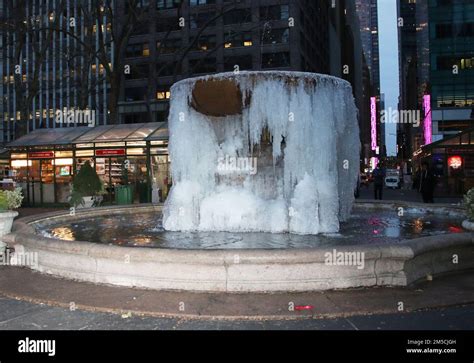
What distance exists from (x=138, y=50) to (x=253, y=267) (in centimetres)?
7794

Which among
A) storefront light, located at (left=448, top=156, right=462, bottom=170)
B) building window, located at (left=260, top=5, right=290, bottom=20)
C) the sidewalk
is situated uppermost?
building window, located at (left=260, top=5, right=290, bottom=20)

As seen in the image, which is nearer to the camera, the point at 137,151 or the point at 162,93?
the point at 137,151

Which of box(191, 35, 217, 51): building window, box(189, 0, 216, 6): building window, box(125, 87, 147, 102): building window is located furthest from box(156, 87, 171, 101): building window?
box(189, 0, 216, 6): building window

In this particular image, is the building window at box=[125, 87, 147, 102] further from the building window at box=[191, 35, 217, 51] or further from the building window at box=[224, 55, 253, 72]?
the building window at box=[224, 55, 253, 72]

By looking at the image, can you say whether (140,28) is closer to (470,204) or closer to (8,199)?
(8,199)

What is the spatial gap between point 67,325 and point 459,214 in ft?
34.4

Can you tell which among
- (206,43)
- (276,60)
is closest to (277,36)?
(276,60)

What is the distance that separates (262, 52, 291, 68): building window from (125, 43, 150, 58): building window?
63.4 feet

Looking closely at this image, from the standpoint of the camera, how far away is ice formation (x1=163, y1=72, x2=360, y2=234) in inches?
413

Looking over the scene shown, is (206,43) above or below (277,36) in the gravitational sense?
above

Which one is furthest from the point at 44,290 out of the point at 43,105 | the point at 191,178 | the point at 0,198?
the point at 43,105

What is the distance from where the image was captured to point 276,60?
71.2m

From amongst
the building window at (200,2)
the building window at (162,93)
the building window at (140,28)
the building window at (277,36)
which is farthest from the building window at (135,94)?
the building window at (277,36)

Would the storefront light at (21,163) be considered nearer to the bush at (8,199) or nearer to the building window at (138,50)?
the bush at (8,199)
